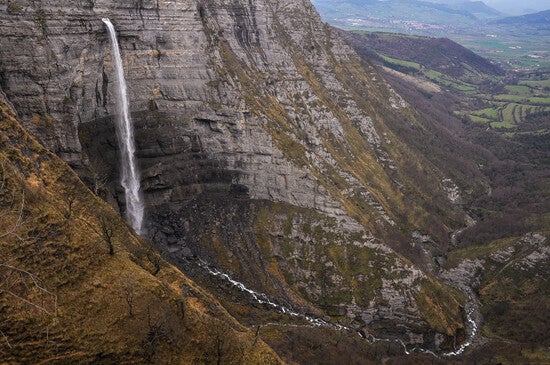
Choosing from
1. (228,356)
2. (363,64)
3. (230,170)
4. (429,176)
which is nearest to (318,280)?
(230,170)

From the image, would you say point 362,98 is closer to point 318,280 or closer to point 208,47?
point 208,47

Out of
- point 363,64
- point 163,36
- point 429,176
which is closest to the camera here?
point 163,36

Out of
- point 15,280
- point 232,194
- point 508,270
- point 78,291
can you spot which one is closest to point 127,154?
point 232,194

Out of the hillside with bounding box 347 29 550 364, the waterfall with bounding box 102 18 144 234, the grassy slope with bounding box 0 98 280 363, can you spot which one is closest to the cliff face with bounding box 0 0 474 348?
the waterfall with bounding box 102 18 144 234

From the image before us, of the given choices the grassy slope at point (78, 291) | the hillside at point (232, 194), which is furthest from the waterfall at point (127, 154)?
the grassy slope at point (78, 291)

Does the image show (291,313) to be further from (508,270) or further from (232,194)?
(508,270)

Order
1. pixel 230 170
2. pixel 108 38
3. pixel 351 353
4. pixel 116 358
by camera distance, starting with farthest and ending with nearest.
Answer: pixel 230 170 → pixel 108 38 → pixel 351 353 → pixel 116 358
